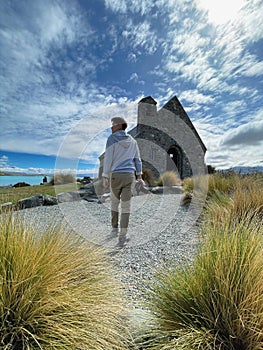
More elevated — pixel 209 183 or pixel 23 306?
pixel 209 183

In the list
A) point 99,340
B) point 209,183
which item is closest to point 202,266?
point 99,340

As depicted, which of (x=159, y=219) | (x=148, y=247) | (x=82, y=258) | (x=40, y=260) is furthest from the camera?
(x=159, y=219)

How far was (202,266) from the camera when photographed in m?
1.38

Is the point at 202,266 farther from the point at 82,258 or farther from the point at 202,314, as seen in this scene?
the point at 82,258

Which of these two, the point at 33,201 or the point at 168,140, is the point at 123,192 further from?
the point at 168,140

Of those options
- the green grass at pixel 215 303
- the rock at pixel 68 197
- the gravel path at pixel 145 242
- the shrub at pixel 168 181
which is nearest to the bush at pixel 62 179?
the rock at pixel 68 197

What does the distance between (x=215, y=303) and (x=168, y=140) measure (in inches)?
696

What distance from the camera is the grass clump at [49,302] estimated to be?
1075 mm

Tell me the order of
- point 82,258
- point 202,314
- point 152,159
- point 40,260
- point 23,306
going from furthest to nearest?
1. point 152,159
2. point 82,258
3. point 40,260
4. point 202,314
5. point 23,306

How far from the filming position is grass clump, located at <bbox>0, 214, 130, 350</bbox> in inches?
42.3

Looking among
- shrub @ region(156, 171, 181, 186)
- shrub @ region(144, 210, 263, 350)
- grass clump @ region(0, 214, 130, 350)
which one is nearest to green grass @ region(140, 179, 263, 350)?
shrub @ region(144, 210, 263, 350)

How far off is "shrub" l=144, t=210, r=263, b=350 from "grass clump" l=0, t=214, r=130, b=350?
0.29m

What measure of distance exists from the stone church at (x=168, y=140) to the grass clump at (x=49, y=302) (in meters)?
14.6

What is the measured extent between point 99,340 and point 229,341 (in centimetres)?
71
